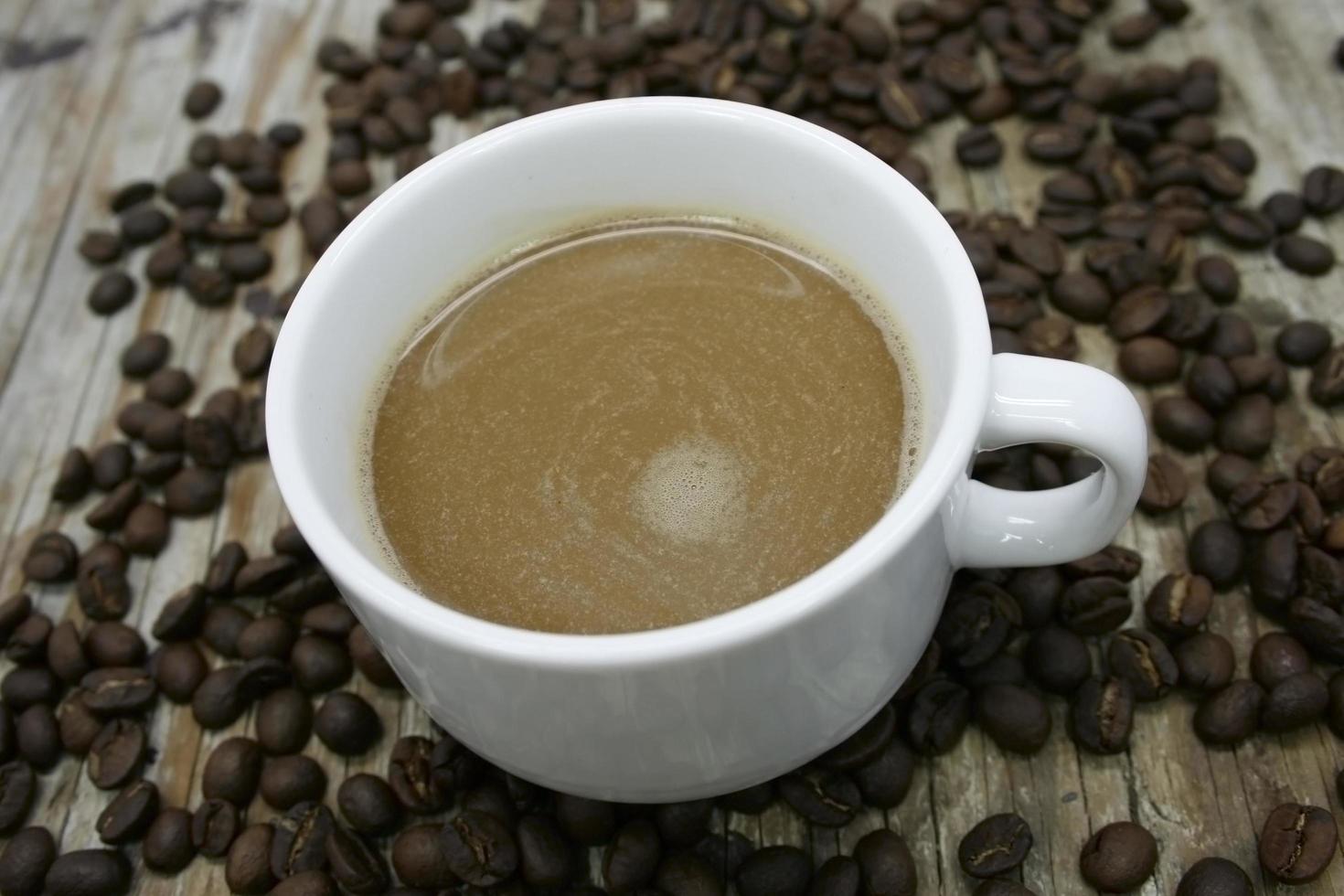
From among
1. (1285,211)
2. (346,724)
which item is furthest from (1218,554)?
(346,724)

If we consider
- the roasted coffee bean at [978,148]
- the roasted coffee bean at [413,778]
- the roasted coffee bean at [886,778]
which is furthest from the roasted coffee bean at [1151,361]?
the roasted coffee bean at [413,778]

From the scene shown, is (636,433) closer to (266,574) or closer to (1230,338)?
(266,574)

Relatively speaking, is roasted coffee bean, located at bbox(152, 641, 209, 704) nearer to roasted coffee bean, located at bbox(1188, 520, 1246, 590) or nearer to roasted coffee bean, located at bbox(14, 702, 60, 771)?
roasted coffee bean, located at bbox(14, 702, 60, 771)

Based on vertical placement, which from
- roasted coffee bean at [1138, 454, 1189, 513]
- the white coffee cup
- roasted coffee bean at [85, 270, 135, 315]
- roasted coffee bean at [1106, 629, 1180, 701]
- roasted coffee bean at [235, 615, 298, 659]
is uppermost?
the white coffee cup

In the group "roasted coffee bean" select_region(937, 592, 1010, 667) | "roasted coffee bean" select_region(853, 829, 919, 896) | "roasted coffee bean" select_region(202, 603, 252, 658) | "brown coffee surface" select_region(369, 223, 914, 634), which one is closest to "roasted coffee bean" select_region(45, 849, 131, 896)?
"roasted coffee bean" select_region(202, 603, 252, 658)

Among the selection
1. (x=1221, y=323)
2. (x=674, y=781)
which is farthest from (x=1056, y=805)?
(x=1221, y=323)

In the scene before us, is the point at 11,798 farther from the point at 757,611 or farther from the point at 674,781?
the point at 757,611
